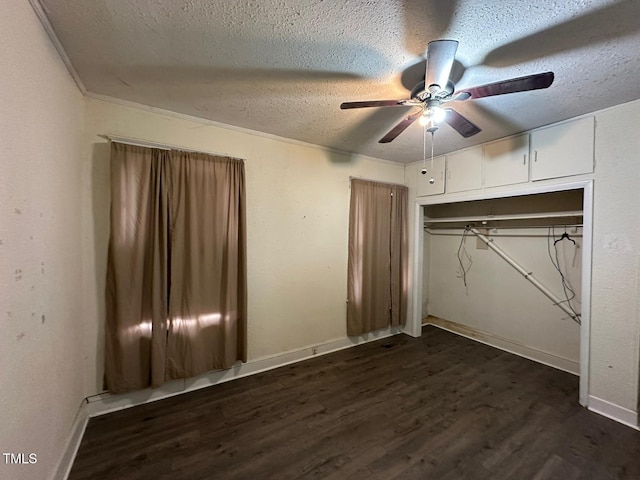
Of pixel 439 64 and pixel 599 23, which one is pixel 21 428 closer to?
pixel 439 64

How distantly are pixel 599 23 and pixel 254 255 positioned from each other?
286 centimetres

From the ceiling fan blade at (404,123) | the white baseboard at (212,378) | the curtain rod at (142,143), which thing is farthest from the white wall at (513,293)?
the curtain rod at (142,143)

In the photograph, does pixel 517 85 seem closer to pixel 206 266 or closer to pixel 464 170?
pixel 464 170

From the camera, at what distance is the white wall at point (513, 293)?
9.34 ft

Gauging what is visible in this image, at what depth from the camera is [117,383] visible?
1993mm

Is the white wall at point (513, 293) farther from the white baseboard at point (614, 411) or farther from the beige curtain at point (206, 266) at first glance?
the beige curtain at point (206, 266)

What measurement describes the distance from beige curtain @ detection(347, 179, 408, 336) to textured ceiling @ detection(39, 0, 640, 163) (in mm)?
1379

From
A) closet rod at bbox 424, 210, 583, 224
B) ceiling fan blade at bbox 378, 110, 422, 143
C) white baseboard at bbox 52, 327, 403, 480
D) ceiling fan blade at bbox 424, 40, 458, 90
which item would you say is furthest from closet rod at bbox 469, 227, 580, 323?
ceiling fan blade at bbox 424, 40, 458, 90

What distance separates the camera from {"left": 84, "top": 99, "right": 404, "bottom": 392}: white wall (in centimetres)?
199

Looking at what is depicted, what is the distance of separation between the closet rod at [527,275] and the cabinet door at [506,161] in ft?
3.47

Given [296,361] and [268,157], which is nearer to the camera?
[268,157]

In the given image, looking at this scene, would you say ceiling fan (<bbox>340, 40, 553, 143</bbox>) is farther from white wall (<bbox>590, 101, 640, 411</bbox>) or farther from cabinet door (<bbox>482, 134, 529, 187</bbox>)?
white wall (<bbox>590, 101, 640, 411</bbox>)

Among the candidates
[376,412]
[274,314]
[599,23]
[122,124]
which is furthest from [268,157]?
[376,412]

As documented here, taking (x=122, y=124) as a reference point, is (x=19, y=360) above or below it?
below
